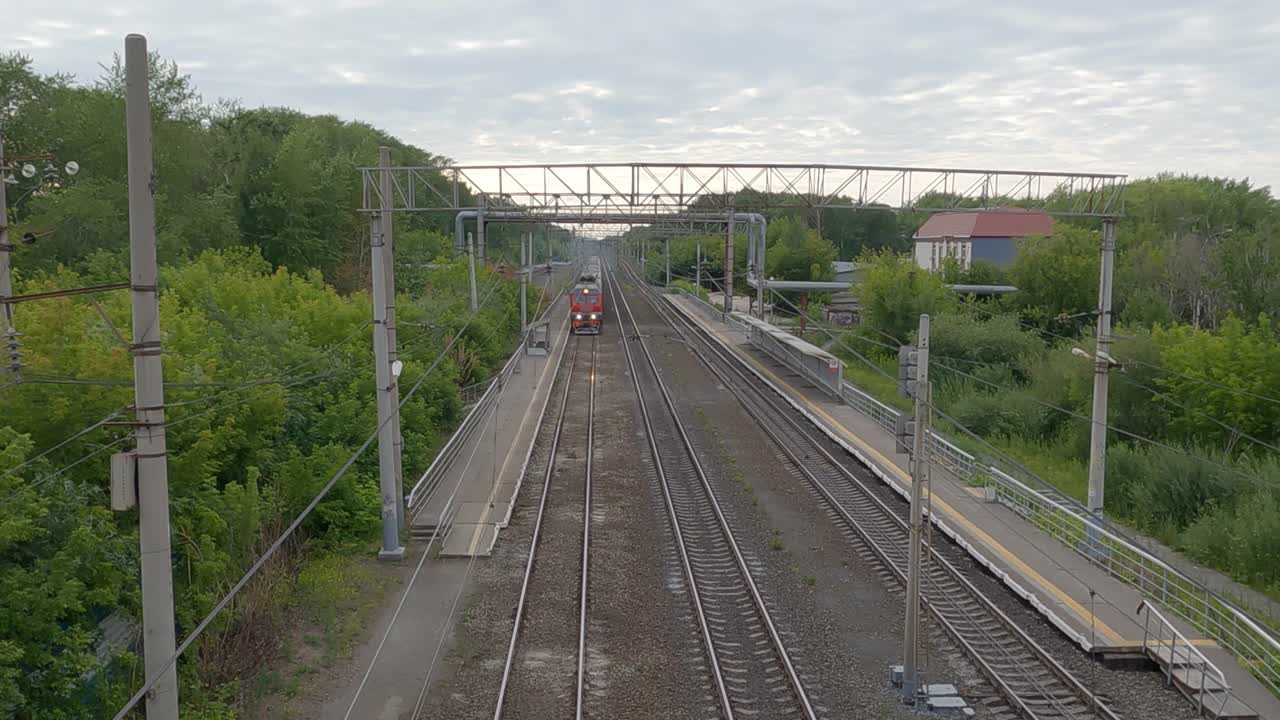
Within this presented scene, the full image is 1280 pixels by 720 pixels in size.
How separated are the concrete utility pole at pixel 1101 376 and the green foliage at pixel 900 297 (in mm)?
29461

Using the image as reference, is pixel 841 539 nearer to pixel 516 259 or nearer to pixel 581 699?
pixel 581 699

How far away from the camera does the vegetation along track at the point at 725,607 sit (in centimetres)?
1190

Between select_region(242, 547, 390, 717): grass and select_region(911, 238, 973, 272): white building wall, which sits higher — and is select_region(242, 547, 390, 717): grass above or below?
below

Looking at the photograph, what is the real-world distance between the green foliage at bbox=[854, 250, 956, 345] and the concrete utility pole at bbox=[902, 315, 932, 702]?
35.2 metres

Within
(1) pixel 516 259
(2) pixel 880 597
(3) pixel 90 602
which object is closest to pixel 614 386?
(2) pixel 880 597

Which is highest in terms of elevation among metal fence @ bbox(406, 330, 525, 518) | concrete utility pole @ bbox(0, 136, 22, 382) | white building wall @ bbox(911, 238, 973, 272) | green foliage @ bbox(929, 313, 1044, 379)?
white building wall @ bbox(911, 238, 973, 272)

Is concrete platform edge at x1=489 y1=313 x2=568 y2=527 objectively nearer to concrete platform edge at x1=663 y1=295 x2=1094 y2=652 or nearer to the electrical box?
concrete platform edge at x1=663 y1=295 x2=1094 y2=652

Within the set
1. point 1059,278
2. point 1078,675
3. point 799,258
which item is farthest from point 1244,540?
point 799,258

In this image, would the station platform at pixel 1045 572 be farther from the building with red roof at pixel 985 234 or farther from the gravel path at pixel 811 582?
the building with red roof at pixel 985 234

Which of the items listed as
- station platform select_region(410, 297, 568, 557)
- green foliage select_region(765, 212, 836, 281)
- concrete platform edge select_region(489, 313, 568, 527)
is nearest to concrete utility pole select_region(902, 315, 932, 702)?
station platform select_region(410, 297, 568, 557)

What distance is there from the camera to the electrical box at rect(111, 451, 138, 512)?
679cm

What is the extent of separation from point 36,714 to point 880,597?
1136cm

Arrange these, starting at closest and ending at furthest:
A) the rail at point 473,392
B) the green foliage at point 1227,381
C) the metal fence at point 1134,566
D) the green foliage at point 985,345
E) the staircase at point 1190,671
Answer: the staircase at point 1190,671 < the metal fence at point 1134,566 < the green foliage at point 1227,381 < the rail at point 473,392 < the green foliage at point 985,345

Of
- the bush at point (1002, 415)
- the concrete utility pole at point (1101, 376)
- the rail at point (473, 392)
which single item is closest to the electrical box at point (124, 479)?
the concrete utility pole at point (1101, 376)
